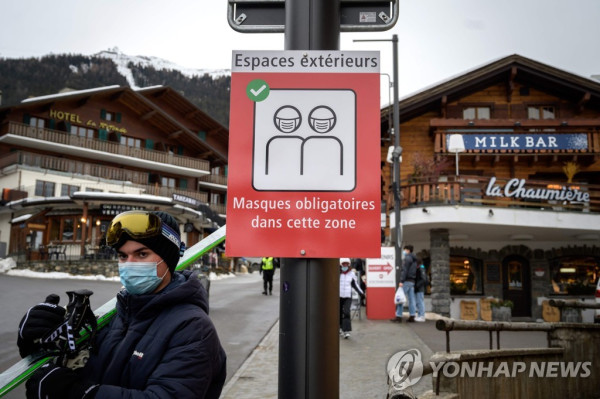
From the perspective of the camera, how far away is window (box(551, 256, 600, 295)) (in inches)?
754

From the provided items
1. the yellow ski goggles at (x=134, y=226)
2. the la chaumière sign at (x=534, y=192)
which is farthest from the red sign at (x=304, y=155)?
the la chaumière sign at (x=534, y=192)

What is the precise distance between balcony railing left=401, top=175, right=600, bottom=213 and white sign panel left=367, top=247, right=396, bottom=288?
3584 mm

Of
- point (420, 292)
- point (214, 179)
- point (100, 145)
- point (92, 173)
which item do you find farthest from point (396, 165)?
point (214, 179)

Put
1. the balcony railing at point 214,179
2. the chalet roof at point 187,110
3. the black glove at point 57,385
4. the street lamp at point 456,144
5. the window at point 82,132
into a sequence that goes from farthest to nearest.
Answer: the balcony railing at point 214,179 → the chalet roof at point 187,110 → the window at point 82,132 → the street lamp at point 456,144 → the black glove at point 57,385

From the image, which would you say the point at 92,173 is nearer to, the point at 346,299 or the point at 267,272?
the point at 267,272

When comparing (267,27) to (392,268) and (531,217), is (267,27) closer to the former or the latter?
(392,268)

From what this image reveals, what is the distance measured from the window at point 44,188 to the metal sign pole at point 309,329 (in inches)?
1471

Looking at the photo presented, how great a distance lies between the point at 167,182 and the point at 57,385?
145 feet

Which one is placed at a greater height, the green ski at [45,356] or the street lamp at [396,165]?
the street lamp at [396,165]

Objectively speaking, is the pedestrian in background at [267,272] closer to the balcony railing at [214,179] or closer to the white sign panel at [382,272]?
the white sign panel at [382,272]

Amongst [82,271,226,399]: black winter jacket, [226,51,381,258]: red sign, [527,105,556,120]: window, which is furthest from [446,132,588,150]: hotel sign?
[82,271,226,399]: black winter jacket

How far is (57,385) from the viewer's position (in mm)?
1567

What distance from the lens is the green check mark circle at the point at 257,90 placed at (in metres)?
A: 1.95

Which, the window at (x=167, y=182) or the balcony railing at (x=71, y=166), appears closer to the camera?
the balcony railing at (x=71, y=166)
